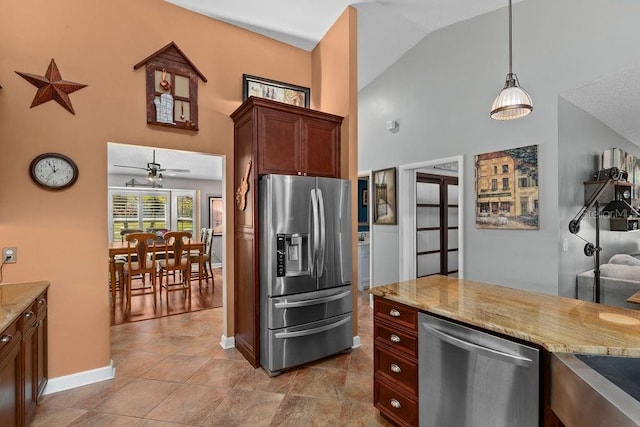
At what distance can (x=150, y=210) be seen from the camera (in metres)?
7.86

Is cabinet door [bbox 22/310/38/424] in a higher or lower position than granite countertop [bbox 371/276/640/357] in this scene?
lower

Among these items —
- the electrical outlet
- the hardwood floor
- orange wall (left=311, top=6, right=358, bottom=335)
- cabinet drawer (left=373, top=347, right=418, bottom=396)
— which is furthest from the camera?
the hardwood floor

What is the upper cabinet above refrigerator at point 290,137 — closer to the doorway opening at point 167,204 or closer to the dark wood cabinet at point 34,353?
the dark wood cabinet at point 34,353

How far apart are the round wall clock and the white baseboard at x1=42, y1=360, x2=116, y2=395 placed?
156 cm

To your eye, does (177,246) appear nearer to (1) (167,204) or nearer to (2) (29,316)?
(2) (29,316)

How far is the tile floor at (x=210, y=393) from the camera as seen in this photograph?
2.17m

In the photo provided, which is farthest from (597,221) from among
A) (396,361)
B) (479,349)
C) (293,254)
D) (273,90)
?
(273,90)

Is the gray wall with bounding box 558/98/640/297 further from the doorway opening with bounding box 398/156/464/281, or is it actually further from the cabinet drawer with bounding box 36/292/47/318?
the cabinet drawer with bounding box 36/292/47/318

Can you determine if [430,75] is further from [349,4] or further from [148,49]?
[148,49]

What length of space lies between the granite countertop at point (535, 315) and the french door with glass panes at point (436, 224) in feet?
8.07

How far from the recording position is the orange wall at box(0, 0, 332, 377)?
2408mm

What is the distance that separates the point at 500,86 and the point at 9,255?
15.2ft

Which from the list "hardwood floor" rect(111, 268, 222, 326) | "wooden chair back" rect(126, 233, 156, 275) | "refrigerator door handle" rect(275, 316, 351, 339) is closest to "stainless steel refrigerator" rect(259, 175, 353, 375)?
"refrigerator door handle" rect(275, 316, 351, 339)

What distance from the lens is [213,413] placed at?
2238 mm
